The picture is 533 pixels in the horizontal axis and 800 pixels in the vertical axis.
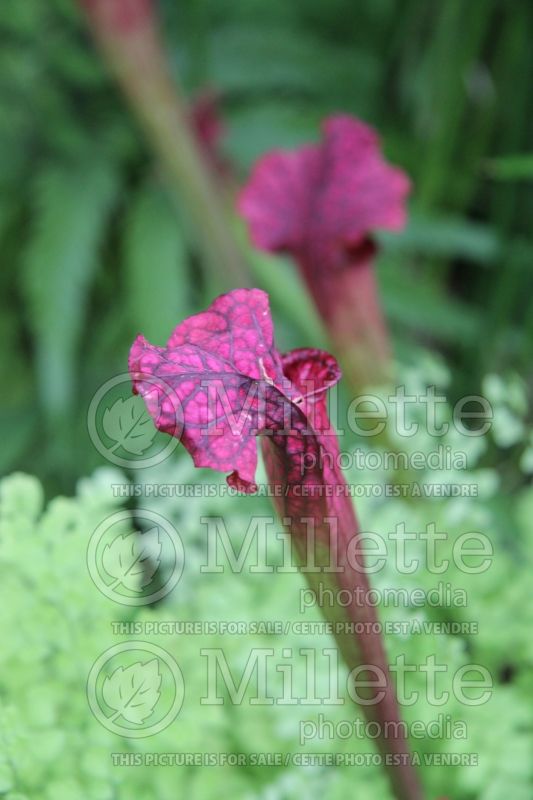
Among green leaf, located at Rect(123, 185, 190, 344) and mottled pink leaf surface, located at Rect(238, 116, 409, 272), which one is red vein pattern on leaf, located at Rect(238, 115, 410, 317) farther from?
green leaf, located at Rect(123, 185, 190, 344)

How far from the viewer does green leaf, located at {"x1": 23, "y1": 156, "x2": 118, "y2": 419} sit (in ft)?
3.56

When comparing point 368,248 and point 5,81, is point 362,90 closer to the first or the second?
point 5,81

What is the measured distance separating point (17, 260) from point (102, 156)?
0.23 meters

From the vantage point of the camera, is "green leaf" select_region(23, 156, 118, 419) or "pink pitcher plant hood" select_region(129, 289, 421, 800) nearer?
"pink pitcher plant hood" select_region(129, 289, 421, 800)

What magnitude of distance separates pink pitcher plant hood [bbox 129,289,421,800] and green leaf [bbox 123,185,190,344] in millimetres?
697

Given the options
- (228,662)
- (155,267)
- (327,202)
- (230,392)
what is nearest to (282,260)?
(155,267)

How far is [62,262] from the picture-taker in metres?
1.14

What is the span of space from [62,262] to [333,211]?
0.63 meters

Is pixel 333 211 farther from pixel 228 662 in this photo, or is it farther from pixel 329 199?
pixel 228 662

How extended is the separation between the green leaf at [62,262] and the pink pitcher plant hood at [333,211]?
0.53 meters

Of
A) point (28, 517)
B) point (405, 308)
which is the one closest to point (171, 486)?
point (28, 517)

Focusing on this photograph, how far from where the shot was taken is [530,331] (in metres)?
0.87

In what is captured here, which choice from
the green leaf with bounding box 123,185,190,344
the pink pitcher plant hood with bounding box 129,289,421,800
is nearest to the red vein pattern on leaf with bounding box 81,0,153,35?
the green leaf with bounding box 123,185,190,344

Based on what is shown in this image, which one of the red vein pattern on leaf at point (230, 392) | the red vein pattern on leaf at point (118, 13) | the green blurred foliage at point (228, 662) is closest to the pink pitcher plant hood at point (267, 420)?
the red vein pattern on leaf at point (230, 392)
